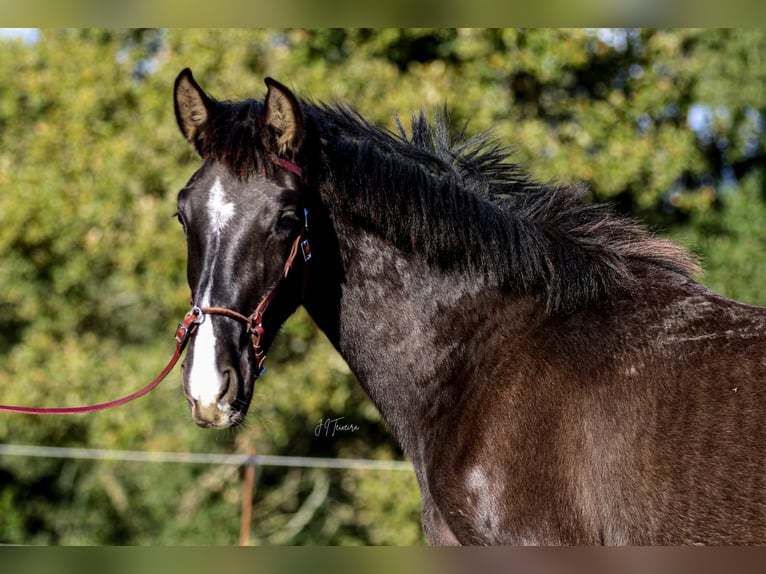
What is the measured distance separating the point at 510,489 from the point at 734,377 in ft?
2.91

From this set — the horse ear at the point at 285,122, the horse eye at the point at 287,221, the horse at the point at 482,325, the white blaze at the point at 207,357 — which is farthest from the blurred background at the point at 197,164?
the white blaze at the point at 207,357

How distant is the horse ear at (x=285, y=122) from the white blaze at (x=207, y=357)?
0.40 m

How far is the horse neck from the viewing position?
11.5 feet

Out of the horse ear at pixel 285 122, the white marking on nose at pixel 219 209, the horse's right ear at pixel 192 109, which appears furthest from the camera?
the horse's right ear at pixel 192 109

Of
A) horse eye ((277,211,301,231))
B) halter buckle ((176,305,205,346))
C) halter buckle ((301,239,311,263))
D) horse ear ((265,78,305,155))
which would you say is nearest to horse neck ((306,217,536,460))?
halter buckle ((301,239,311,263))

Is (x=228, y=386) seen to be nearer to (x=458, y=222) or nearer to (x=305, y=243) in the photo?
(x=305, y=243)

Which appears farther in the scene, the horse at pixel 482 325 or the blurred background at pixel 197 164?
the blurred background at pixel 197 164

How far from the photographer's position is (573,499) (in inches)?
122

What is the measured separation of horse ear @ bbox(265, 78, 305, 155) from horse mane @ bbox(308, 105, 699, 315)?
20cm

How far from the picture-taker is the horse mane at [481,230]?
3.50m

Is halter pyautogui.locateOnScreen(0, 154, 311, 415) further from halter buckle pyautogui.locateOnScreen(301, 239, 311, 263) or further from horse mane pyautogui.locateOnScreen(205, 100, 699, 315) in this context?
horse mane pyautogui.locateOnScreen(205, 100, 699, 315)

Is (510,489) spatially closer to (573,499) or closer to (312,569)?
(573,499)

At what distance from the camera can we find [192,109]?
11.6 ft

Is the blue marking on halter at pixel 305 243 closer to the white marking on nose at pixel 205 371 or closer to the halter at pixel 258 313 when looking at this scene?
the halter at pixel 258 313
